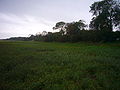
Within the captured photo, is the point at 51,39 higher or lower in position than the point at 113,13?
lower

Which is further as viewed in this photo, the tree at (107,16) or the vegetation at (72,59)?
the tree at (107,16)

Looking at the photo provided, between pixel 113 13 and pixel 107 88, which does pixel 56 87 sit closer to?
pixel 107 88

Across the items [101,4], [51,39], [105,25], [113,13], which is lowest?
[51,39]

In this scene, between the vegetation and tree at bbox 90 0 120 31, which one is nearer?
the vegetation

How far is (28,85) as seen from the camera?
527 cm

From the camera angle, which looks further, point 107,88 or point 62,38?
point 62,38

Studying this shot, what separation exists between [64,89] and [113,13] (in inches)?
1982

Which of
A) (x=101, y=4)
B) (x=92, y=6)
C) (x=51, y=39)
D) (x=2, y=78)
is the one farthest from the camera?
(x=51, y=39)

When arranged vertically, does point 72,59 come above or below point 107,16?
below

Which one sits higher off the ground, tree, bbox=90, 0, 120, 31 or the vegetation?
tree, bbox=90, 0, 120, 31

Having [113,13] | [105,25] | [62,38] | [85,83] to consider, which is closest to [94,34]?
[105,25]

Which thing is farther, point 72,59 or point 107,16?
point 107,16

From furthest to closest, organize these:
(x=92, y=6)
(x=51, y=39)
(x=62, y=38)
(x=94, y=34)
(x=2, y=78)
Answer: (x=51, y=39) < (x=62, y=38) < (x=92, y=6) < (x=94, y=34) < (x=2, y=78)

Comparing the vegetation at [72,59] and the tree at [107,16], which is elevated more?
the tree at [107,16]
